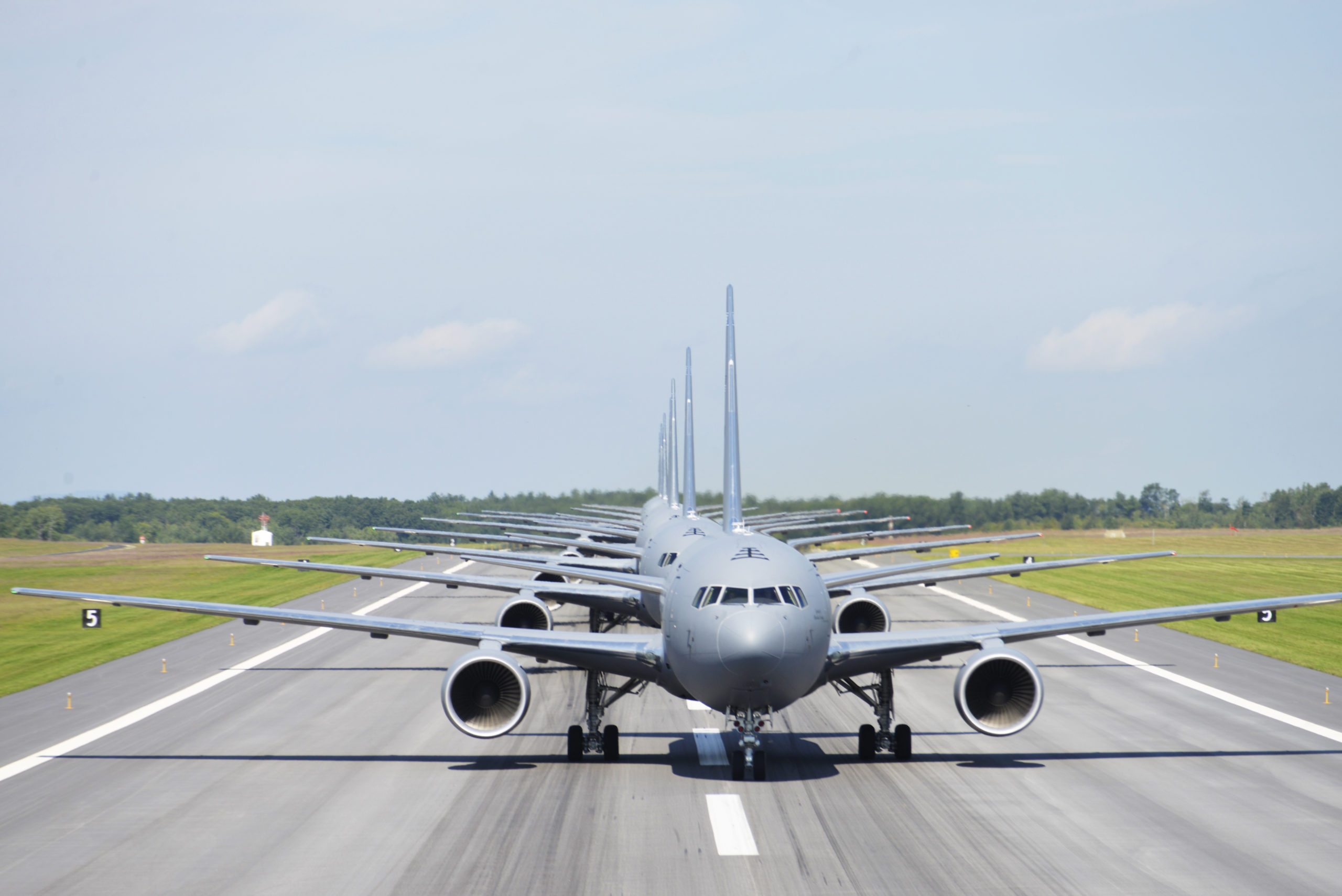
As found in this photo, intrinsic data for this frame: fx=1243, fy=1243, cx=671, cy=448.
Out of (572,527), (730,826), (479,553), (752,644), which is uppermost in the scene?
(572,527)

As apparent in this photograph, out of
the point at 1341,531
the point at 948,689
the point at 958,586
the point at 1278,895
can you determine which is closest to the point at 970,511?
the point at 958,586

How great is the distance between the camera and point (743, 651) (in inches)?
791

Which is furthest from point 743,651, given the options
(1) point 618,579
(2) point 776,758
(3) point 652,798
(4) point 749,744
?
(1) point 618,579

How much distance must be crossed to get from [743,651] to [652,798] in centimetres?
324

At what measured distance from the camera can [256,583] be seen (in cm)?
7206

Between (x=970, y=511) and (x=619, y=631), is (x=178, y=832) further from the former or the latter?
(x=970, y=511)

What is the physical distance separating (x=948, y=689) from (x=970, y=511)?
257 ft

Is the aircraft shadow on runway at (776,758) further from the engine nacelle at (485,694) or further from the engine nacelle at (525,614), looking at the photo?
the engine nacelle at (525,614)

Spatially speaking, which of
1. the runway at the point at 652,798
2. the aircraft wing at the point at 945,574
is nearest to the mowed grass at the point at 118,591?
the runway at the point at 652,798

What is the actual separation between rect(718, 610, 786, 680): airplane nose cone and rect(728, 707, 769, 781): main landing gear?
4.31 ft

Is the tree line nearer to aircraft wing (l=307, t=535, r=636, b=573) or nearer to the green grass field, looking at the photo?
the green grass field

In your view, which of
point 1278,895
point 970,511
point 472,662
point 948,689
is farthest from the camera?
point 970,511

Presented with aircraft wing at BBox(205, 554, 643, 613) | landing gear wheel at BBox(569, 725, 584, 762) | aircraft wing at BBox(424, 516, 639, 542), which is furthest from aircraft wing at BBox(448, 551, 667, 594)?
aircraft wing at BBox(424, 516, 639, 542)

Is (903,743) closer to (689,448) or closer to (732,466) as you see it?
(732,466)
